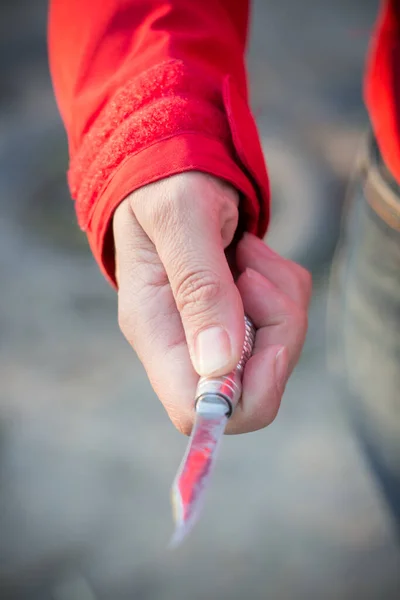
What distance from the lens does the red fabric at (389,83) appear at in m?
0.62

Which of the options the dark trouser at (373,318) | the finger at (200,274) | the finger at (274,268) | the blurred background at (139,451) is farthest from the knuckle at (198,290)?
the blurred background at (139,451)

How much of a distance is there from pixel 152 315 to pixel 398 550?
2.49 feet

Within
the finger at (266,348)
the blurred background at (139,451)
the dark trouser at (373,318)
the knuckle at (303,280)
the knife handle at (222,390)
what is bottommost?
the blurred background at (139,451)

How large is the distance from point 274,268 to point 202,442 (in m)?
0.20

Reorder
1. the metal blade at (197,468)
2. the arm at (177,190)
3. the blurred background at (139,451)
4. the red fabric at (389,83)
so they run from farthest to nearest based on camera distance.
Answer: the blurred background at (139,451)
the red fabric at (389,83)
the arm at (177,190)
the metal blade at (197,468)

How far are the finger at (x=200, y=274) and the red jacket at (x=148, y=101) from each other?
25 mm

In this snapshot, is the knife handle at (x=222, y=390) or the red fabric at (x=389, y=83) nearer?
the knife handle at (x=222, y=390)

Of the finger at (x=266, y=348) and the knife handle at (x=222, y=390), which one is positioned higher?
the knife handle at (x=222, y=390)

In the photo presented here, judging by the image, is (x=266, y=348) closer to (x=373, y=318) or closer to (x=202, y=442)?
(x=202, y=442)

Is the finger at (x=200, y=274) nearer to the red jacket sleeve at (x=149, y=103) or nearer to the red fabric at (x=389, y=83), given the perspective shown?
the red jacket sleeve at (x=149, y=103)

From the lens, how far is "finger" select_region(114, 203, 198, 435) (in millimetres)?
439

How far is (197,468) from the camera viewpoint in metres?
0.35

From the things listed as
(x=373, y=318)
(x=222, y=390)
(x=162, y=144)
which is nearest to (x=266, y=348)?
(x=222, y=390)

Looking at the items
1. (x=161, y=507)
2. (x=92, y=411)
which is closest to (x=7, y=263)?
(x=92, y=411)
